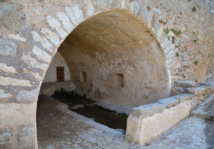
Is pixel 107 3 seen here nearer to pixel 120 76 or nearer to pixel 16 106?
pixel 16 106

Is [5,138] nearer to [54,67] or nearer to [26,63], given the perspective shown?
[26,63]

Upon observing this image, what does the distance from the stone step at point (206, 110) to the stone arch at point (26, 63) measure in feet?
11.2

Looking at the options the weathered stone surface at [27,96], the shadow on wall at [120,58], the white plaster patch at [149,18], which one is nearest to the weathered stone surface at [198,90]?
the shadow on wall at [120,58]

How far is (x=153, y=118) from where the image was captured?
264 cm

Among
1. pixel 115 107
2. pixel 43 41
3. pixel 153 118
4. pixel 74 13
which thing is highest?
pixel 74 13

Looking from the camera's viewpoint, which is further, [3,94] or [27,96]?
[27,96]

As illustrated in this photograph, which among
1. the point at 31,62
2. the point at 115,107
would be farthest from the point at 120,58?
the point at 31,62

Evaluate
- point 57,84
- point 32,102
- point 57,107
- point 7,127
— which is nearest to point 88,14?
point 32,102

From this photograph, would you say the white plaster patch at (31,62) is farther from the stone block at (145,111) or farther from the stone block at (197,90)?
the stone block at (197,90)

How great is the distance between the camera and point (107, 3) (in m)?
2.70

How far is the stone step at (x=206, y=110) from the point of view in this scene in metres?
3.43

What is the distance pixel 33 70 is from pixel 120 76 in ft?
14.9

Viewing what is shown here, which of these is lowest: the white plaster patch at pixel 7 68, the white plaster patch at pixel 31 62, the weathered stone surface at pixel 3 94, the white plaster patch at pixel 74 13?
the weathered stone surface at pixel 3 94

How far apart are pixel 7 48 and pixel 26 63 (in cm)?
24
